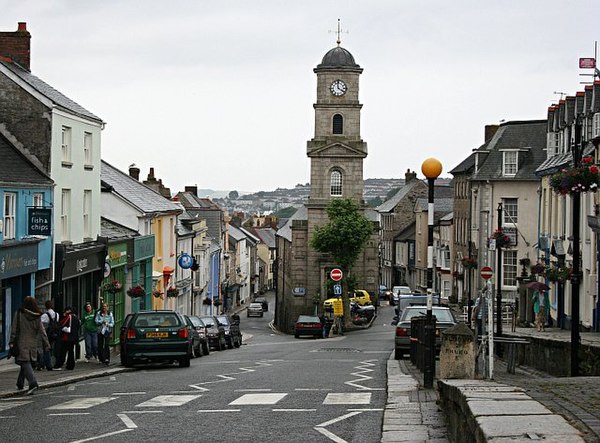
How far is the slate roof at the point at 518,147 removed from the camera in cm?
7162

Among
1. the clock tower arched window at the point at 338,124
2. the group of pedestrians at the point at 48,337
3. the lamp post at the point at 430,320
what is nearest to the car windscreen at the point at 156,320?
the group of pedestrians at the point at 48,337

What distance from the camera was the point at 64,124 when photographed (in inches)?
1371

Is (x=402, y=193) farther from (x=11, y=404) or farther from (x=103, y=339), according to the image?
(x=11, y=404)

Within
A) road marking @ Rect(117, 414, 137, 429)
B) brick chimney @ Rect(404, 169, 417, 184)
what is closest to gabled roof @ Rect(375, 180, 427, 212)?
brick chimney @ Rect(404, 169, 417, 184)

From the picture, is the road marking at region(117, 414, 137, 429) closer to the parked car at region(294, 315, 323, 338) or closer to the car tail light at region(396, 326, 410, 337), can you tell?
the car tail light at region(396, 326, 410, 337)

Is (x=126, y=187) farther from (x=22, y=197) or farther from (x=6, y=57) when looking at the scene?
(x=22, y=197)

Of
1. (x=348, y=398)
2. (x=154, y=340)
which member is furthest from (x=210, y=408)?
(x=154, y=340)

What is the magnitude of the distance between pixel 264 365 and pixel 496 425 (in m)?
21.2

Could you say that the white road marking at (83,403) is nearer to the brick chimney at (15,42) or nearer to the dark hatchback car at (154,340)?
the dark hatchback car at (154,340)

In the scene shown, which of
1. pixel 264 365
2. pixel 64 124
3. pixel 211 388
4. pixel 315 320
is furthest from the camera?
pixel 315 320

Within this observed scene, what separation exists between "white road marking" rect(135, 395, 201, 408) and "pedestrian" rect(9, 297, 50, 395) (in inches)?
97.4

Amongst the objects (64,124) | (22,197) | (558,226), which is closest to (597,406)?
(22,197)

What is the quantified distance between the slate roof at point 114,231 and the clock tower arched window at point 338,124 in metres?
53.7

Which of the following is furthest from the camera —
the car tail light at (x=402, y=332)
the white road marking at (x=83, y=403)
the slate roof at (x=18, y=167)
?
the slate roof at (x=18, y=167)
